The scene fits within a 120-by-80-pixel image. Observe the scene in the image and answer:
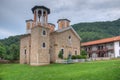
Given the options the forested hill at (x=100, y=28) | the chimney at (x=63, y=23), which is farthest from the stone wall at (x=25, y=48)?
the forested hill at (x=100, y=28)

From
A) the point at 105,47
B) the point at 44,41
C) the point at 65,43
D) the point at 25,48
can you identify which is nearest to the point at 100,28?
the point at 105,47

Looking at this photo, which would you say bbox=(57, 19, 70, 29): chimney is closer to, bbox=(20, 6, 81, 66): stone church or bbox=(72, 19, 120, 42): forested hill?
bbox=(20, 6, 81, 66): stone church

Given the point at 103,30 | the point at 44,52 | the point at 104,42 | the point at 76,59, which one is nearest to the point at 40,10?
the point at 44,52

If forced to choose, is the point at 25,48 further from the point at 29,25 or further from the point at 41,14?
the point at 41,14

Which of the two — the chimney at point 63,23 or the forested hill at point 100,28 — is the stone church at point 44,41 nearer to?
the chimney at point 63,23

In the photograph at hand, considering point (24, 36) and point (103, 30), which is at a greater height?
point (103, 30)

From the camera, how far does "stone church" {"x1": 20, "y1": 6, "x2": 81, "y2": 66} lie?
37.7m

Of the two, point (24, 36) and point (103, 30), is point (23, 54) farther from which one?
point (103, 30)

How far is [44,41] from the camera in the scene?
38312mm

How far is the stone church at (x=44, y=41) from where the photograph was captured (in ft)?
124

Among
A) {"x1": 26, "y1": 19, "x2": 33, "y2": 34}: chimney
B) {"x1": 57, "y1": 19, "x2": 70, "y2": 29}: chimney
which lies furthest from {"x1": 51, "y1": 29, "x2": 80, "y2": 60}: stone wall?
{"x1": 26, "y1": 19, "x2": 33, "y2": 34}: chimney

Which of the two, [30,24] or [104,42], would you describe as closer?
[30,24]

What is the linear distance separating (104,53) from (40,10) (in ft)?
78.2

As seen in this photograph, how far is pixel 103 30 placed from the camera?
10812 centimetres
